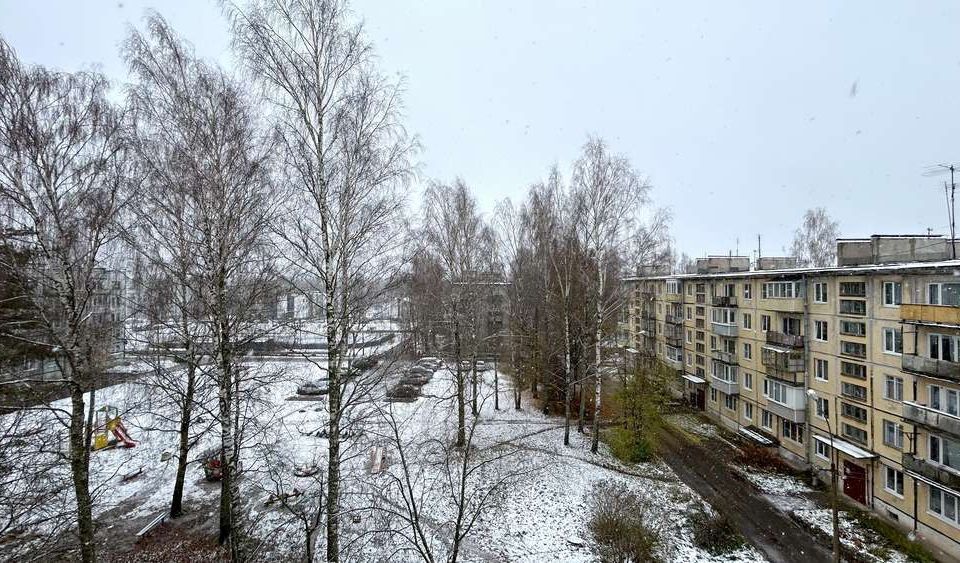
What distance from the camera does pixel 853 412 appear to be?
53.7 feet

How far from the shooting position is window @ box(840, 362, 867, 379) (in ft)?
52.2

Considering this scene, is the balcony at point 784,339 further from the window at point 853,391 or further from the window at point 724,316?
the window at point 724,316

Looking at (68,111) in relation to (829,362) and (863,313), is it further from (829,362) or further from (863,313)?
(829,362)

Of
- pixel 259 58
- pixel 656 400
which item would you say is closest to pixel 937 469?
pixel 656 400

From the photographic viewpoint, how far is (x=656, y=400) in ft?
58.8

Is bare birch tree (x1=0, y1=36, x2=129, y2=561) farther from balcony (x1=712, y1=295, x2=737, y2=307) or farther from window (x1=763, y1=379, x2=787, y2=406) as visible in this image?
balcony (x1=712, y1=295, x2=737, y2=307)

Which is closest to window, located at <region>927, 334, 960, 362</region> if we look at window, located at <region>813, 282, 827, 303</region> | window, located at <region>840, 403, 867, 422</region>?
window, located at <region>840, 403, 867, 422</region>

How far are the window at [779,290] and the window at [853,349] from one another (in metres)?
3.22

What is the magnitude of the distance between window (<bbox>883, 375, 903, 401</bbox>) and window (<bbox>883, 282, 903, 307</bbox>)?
8.43 feet

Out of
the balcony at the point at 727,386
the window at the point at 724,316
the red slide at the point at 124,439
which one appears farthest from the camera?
the window at the point at 724,316

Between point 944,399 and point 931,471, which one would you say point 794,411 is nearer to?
point 931,471

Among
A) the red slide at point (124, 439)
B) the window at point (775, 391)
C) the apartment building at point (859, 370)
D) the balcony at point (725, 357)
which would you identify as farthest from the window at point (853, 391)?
the red slide at point (124, 439)

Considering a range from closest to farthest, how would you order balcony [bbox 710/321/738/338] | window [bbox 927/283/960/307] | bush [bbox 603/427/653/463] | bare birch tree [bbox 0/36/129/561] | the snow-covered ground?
1. bare birch tree [bbox 0/36/129/561]
2. the snow-covered ground
3. window [bbox 927/283/960/307]
4. bush [bbox 603/427/653/463]
5. balcony [bbox 710/321/738/338]

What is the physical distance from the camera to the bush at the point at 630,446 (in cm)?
1697
